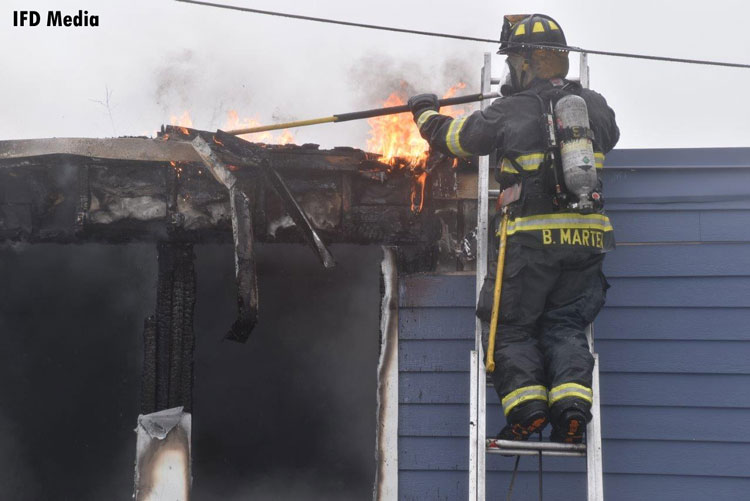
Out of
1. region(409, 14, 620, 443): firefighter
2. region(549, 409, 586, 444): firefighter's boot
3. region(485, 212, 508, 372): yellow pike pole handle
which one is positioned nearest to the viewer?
region(549, 409, 586, 444): firefighter's boot

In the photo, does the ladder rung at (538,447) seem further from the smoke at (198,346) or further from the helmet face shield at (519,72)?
the smoke at (198,346)

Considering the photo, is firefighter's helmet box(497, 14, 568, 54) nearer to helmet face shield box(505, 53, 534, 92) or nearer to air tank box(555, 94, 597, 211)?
helmet face shield box(505, 53, 534, 92)

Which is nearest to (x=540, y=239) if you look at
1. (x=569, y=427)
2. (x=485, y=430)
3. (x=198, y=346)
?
(x=569, y=427)

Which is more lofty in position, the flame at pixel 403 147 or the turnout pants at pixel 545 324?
the flame at pixel 403 147

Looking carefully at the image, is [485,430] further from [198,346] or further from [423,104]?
[198,346]

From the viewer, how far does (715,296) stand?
5.11 metres

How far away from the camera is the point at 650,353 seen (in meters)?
5.08

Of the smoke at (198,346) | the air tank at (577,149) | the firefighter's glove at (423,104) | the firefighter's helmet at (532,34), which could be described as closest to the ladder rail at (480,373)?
the firefighter's helmet at (532,34)

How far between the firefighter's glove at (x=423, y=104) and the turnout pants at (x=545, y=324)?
85 cm

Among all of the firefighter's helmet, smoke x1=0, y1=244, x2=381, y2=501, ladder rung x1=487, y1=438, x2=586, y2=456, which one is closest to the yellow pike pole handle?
ladder rung x1=487, y1=438, x2=586, y2=456

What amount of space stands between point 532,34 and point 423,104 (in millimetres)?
671

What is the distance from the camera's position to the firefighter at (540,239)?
158 inches

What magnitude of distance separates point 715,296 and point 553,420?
5.65ft

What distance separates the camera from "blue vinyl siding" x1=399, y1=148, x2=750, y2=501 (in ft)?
16.4
